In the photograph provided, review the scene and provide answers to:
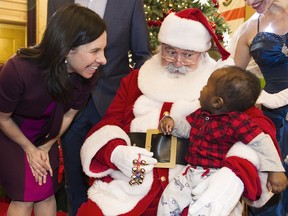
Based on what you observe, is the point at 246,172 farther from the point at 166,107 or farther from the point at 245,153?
the point at 166,107

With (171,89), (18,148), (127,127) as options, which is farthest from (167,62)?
(18,148)

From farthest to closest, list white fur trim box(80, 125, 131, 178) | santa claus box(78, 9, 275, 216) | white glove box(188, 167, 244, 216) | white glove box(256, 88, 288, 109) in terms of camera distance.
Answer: white glove box(256, 88, 288, 109), white fur trim box(80, 125, 131, 178), santa claus box(78, 9, 275, 216), white glove box(188, 167, 244, 216)

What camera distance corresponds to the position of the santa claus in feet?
5.56

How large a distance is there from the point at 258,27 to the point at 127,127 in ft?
3.18

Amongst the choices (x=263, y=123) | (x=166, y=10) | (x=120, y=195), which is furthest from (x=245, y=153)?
(x=166, y=10)

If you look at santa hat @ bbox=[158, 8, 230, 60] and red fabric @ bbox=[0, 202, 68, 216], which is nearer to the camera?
santa hat @ bbox=[158, 8, 230, 60]

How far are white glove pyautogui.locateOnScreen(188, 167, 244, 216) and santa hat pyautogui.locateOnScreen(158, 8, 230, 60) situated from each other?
2.05ft

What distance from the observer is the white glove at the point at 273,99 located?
1976 millimetres

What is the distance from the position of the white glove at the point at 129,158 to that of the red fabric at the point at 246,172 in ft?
1.08

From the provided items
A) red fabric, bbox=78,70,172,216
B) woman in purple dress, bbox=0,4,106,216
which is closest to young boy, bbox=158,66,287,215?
red fabric, bbox=78,70,172,216

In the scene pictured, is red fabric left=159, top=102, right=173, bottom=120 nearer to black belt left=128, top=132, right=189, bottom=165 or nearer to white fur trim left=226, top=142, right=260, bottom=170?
black belt left=128, top=132, right=189, bottom=165

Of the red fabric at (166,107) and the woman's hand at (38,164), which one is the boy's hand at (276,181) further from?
the woman's hand at (38,164)

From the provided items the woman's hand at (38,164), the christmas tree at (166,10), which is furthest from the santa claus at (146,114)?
the christmas tree at (166,10)

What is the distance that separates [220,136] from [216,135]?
0.6 inches
